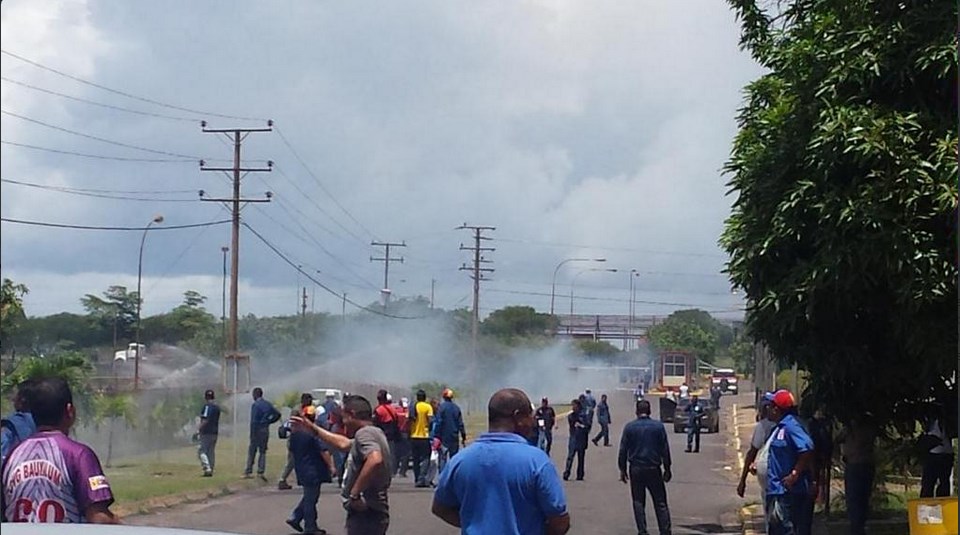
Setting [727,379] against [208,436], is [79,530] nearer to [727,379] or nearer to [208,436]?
[208,436]

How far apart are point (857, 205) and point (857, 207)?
0.05ft

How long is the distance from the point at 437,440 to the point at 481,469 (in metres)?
16.2

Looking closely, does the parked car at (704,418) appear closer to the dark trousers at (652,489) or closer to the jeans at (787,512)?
the dark trousers at (652,489)

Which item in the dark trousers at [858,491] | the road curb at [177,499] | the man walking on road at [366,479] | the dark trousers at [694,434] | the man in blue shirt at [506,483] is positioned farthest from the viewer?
the dark trousers at [694,434]

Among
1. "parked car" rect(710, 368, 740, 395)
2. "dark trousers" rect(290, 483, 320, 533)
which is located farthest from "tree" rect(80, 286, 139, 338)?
"parked car" rect(710, 368, 740, 395)

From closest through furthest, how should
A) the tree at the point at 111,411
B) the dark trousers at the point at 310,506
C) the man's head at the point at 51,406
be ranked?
1. the man's head at the point at 51,406
2. the dark trousers at the point at 310,506
3. the tree at the point at 111,411

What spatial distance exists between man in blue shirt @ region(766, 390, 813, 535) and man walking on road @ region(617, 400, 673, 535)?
2974mm

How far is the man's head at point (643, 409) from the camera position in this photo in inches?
575

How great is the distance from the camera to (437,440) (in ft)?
73.2

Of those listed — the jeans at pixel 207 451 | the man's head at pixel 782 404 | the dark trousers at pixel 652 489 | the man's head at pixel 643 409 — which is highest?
the man's head at pixel 782 404

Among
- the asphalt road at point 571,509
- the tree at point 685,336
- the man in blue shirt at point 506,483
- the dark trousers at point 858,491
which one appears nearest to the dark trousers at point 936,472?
the dark trousers at point 858,491

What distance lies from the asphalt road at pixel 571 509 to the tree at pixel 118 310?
52.0 feet

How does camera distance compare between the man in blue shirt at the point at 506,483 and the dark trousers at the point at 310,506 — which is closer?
the man in blue shirt at the point at 506,483

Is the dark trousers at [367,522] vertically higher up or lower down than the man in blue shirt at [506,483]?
lower down
